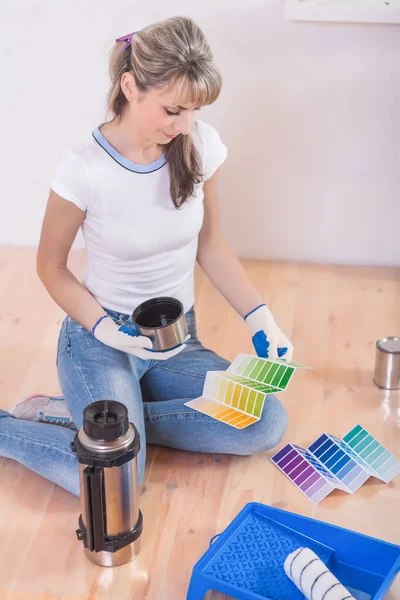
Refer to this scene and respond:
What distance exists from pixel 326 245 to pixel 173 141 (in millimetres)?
1171

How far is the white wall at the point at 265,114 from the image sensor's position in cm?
270

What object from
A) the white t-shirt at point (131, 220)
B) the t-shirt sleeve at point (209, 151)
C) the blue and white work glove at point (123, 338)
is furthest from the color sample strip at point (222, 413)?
the t-shirt sleeve at point (209, 151)

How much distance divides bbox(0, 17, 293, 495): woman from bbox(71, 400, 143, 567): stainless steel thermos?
Answer: 0.21 m

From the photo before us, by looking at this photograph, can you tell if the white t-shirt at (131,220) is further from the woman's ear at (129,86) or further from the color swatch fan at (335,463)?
the color swatch fan at (335,463)

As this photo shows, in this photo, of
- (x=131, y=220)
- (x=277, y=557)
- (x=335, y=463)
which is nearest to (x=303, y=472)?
Result: (x=335, y=463)

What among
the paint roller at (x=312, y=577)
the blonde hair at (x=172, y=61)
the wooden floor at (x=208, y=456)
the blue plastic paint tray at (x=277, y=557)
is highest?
the blonde hair at (x=172, y=61)

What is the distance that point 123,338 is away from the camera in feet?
6.40

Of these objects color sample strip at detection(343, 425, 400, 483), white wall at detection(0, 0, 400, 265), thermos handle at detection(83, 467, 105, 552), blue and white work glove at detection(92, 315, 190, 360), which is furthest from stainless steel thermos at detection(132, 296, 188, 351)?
white wall at detection(0, 0, 400, 265)

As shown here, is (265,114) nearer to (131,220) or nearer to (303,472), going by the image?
(131,220)

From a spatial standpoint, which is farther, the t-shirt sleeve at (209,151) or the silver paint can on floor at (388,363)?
the silver paint can on floor at (388,363)

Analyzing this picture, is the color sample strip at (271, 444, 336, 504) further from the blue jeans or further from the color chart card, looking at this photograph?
the color chart card

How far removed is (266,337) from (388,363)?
1.36ft

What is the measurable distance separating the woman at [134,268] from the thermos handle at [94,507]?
0.70ft

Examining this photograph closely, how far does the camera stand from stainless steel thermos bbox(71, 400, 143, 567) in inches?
65.6
